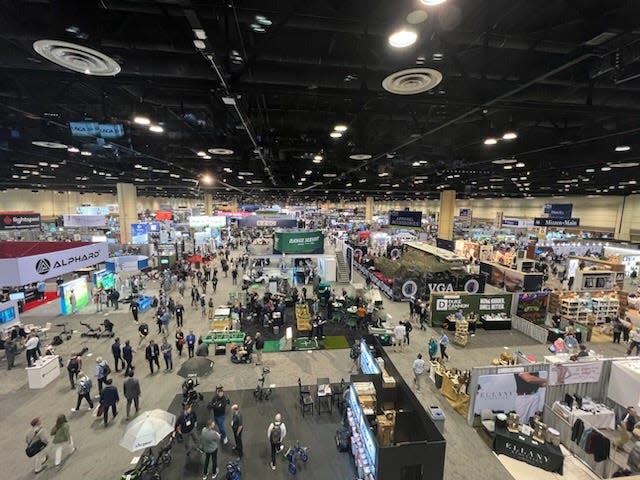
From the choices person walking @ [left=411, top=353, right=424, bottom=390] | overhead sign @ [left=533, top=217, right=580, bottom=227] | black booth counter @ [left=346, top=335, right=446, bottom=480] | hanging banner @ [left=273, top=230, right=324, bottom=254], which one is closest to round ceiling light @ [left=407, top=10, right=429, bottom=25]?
black booth counter @ [left=346, top=335, right=446, bottom=480]

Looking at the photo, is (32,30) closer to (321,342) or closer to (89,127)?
(89,127)

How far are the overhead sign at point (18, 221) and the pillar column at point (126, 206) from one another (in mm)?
5750

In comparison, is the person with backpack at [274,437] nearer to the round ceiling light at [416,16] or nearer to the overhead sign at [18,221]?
the round ceiling light at [416,16]

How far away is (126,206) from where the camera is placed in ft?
87.1

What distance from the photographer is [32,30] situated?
436cm

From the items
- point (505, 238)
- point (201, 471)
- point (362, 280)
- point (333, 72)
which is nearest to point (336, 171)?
point (362, 280)

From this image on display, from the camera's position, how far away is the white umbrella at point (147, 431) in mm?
5266

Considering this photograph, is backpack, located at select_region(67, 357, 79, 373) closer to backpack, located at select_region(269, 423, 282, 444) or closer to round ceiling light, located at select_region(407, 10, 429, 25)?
backpack, located at select_region(269, 423, 282, 444)

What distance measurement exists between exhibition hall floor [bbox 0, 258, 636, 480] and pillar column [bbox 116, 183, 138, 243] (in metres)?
13.2

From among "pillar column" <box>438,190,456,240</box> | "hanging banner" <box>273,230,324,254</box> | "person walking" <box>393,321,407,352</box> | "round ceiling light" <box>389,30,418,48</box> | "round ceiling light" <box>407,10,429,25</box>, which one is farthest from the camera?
"pillar column" <box>438,190,456,240</box>

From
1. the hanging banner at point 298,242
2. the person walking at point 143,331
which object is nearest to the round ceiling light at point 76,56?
the person walking at point 143,331

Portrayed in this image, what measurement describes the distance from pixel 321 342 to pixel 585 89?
11.1 meters

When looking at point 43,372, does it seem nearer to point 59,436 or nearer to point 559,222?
point 59,436

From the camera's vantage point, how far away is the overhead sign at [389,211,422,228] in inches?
903
